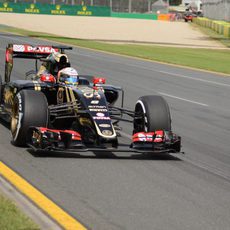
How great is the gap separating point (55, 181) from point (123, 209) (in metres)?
1.26

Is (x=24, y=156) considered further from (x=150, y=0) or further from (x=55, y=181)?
(x=150, y=0)

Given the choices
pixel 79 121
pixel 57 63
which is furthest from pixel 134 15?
pixel 79 121

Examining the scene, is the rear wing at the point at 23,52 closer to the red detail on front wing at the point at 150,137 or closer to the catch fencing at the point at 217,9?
the red detail on front wing at the point at 150,137

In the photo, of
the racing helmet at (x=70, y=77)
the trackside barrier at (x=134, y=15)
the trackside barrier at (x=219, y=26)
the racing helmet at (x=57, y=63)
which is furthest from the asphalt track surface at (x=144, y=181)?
the trackside barrier at (x=134, y=15)

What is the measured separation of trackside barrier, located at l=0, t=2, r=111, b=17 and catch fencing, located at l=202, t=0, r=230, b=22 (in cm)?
1349

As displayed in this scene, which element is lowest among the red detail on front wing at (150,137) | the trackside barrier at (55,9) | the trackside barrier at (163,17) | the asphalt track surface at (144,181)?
the trackside barrier at (163,17)

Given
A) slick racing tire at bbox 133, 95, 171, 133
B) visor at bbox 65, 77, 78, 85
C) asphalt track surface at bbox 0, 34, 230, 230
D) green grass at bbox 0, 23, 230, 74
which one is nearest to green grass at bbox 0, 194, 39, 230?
asphalt track surface at bbox 0, 34, 230, 230

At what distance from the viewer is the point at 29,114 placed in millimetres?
9234

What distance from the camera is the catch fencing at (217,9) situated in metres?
77.2

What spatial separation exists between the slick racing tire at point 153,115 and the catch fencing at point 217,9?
67.8 m

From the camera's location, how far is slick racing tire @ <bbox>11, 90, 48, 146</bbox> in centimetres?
922

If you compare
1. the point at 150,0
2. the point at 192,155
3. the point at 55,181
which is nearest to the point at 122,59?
the point at 192,155

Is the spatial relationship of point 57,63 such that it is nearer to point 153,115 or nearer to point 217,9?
point 153,115

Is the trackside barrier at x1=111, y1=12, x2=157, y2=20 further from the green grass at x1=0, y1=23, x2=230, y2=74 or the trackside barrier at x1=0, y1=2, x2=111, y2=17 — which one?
the green grass at x1=0, y1=23, x2=230, y2=74
